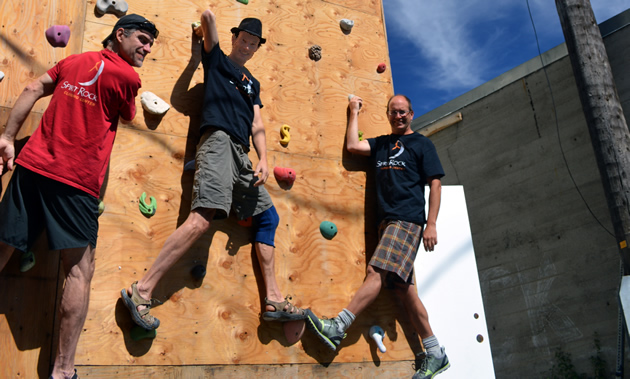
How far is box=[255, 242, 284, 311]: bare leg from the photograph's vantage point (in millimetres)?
3318

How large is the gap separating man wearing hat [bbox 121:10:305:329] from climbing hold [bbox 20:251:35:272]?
0.48 meters

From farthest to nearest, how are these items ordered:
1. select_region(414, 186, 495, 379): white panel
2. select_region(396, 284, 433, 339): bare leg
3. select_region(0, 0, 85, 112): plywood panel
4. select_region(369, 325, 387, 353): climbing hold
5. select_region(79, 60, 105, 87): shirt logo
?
select_region(414, 186, 495, 379): white panel, select_region(396, 284, 433, 339): bare leg, select_region(369, 325, 387, 353): climbing hold, select_region(0, 0, 85, 112): plywood panel, select_region(79, 60, 105, 87): shirt logo

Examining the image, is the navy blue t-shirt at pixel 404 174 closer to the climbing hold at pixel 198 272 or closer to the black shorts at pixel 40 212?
the climbing hold at pixel 198 272

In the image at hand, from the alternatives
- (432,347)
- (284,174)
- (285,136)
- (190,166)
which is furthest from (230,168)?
(432,347)

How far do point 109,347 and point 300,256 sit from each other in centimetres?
131

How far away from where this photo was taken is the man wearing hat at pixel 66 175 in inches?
99.0

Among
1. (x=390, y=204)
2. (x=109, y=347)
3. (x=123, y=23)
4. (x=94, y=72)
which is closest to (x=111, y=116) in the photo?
(x=94, y=72)

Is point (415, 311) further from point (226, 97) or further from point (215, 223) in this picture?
point (226, 97)

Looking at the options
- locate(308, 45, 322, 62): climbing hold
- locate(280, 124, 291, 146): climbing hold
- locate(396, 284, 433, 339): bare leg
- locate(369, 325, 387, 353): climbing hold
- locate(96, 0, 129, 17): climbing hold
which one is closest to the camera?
locate(96, 0, 129, 17): climbing hold

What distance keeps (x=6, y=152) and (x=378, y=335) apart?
2.44 metres

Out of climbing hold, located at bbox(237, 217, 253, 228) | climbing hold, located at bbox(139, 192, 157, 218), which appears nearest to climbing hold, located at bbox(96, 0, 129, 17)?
climbing hold, located at bbox(139, 192, 157, 218)

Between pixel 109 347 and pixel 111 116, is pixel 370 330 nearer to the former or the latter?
pixel 109 347

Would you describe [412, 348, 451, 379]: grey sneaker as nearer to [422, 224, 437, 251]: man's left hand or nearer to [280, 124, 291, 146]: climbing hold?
[422, 224, 437, 251]: man's left hand

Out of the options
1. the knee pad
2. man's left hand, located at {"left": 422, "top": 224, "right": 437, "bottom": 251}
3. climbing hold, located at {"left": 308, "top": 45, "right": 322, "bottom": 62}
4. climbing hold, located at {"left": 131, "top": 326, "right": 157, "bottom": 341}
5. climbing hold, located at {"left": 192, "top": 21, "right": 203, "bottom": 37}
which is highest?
climbing hold, located at {"left": 308, "top": 45, "right": 322, "bottom": 62}
